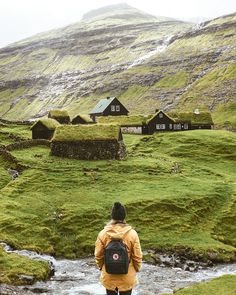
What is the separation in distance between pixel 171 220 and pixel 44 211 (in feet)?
50.9

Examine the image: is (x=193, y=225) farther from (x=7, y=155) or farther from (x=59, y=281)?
(x=7, y=155)

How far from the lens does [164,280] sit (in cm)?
4047

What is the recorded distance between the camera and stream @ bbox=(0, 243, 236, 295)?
118 feet

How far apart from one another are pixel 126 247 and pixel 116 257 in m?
0.46

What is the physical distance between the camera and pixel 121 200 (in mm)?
59594

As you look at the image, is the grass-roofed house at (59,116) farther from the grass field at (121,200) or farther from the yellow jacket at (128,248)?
the yellow jacket at (128,248)

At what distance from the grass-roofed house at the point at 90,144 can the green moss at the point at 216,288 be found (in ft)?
157

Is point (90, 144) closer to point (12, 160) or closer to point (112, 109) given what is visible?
point (12, 160)

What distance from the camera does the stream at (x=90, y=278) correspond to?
35934 millimetres

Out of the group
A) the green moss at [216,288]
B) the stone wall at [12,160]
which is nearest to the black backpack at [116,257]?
the green moss at [216,288]

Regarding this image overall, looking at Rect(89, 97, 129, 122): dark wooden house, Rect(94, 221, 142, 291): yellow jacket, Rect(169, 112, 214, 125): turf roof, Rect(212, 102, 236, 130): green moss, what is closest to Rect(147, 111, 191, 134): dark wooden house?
Rect(169, 112, 214, 125): turf roof

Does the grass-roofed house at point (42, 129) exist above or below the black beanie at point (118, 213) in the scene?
below

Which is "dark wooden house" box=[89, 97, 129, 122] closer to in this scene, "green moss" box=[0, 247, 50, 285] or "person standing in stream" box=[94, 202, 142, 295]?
"green moss" box=[0, 247, 50, 285]

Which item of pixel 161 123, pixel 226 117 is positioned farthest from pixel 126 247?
pixel 226 117
